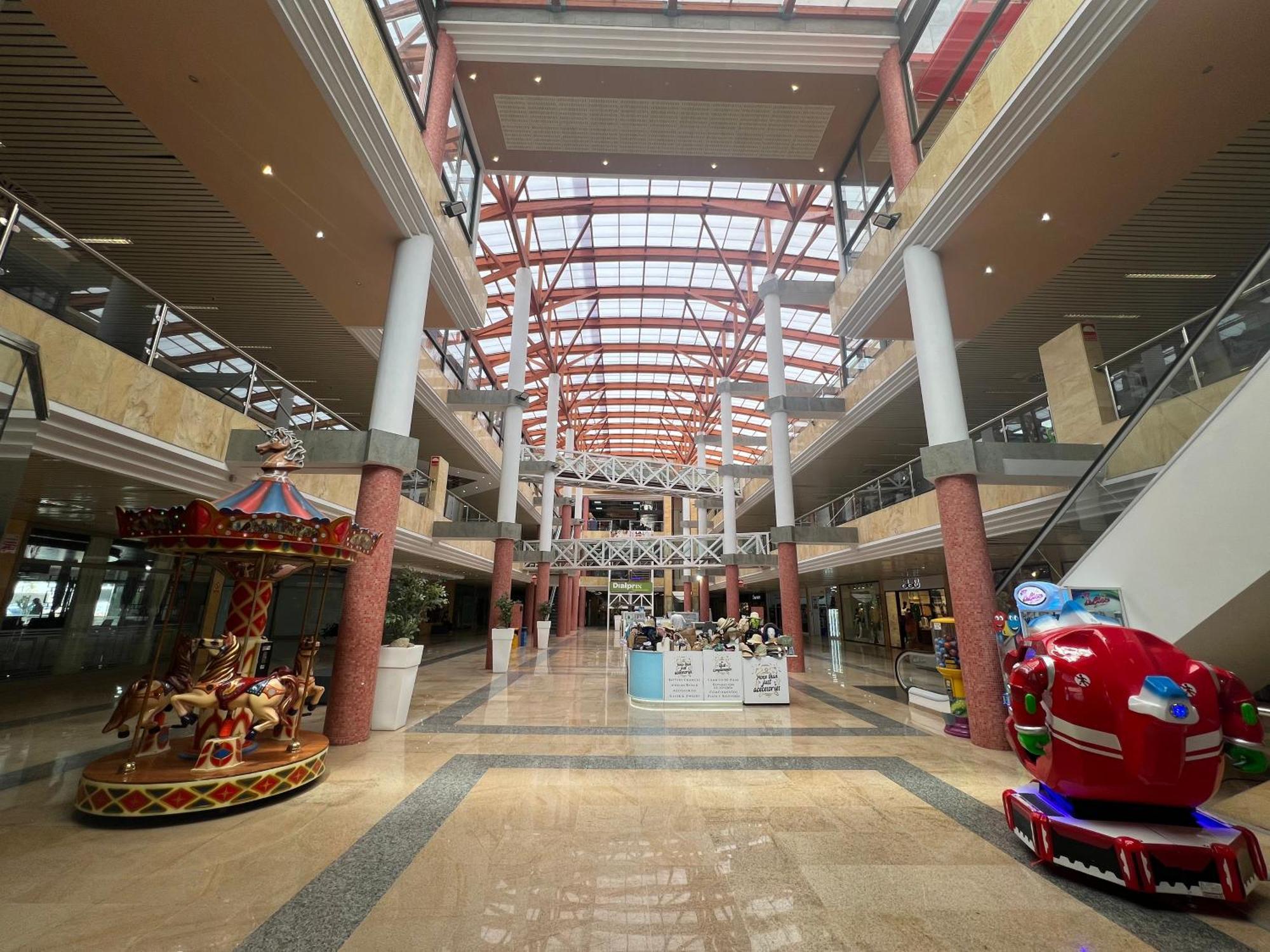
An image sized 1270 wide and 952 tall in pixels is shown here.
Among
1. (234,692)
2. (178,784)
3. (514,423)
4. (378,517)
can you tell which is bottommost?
(178,784)

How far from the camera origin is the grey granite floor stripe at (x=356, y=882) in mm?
2633

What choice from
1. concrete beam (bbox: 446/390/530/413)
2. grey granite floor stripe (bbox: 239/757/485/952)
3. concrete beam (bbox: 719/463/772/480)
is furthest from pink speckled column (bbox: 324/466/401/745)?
concrete beam (bbox: 719/463/772/480)

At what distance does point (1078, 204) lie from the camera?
6668mm

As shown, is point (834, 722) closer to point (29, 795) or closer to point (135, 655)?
point (29, 795)

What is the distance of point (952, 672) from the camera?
760 centimetres

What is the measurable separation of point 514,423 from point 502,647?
638 centimetres

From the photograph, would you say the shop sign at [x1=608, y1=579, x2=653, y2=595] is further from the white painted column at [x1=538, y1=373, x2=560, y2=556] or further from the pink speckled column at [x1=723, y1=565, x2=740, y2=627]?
the pink speckled column at [x1=723, y1=565, x2=740, y2=627]

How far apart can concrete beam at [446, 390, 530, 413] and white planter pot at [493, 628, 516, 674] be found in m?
6.02

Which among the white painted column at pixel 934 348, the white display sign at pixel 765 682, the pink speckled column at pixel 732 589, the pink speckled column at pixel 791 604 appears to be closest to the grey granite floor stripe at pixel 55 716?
the white display sign at pixel 765 682

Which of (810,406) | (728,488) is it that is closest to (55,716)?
(810,406)

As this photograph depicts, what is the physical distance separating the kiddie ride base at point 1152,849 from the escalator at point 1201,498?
2.00 meters

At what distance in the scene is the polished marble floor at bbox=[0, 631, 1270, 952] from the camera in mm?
2689

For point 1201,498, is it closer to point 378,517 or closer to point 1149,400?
point 1149,400

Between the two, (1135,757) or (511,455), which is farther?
(511,455)
